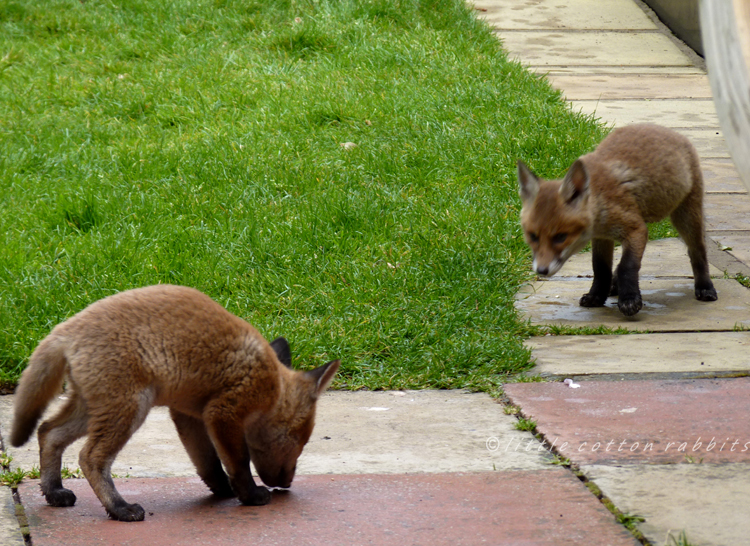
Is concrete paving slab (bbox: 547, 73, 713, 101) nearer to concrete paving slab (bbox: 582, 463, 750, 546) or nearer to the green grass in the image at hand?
the green grass

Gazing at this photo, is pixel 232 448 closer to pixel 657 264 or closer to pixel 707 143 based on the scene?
pixel 657 264

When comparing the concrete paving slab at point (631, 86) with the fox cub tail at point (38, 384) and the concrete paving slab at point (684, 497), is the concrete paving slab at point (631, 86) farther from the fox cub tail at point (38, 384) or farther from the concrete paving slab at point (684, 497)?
the fox cub tail at point (38, 384)

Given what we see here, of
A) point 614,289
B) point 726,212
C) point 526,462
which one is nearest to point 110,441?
point 526,462

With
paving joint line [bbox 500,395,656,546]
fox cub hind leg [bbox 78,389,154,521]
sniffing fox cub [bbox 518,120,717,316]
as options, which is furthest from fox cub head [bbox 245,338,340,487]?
sniffing fox cub [bbox 518,120,717,316]

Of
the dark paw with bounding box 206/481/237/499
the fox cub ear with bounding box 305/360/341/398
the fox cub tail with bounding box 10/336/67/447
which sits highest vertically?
the fox cub tail with bounding box 10/336/67/447

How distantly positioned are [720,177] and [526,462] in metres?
5.50

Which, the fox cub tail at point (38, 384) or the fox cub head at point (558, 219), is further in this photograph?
the fox cub head at point (558, 219)

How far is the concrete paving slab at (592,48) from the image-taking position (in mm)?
11922

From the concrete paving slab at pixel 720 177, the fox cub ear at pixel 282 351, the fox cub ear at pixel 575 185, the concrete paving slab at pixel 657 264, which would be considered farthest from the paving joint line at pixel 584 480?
the concrete paving slab at pixel 720 177

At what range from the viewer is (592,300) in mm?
5699

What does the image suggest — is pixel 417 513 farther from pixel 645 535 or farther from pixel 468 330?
pixel 468 330

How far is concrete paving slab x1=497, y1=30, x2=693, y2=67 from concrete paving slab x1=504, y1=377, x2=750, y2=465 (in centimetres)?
761

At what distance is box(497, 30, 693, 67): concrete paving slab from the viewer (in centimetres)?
1192

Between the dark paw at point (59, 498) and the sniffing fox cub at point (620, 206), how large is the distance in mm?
2914
